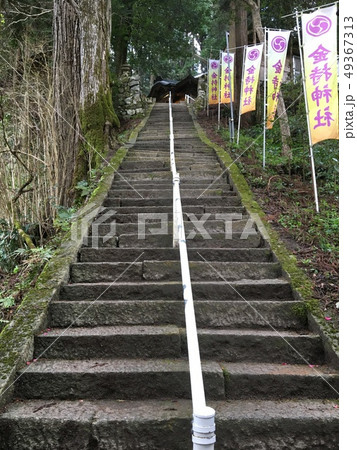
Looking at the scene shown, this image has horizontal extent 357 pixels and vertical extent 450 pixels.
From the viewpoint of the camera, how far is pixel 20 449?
2.35 meters

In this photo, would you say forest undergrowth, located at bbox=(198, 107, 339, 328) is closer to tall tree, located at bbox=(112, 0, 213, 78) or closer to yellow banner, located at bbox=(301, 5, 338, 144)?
yellow banner, located at bbox=(301, 5, 338, 144)

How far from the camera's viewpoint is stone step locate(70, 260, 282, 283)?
3.89 m

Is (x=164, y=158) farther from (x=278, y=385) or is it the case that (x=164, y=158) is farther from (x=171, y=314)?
(x=278, y=385)

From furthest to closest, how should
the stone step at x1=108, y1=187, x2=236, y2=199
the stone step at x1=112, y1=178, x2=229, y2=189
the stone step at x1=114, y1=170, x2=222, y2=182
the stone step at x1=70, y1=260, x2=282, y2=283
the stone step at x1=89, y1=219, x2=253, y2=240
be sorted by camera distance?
1. the stone step at x1=114, y1=170, x2=222, y2=182
2. the stone step at x1=112, y1=178, x2=229, y2=189
3. the stone step at x1=108, y1=187, x2=236, y2=199
4. the stone step at x1=89, y1=219, x2=253, y2=240
5. the stone step at x1=70, y1=260, x2=282, y2=283

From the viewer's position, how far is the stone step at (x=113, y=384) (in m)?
2.67

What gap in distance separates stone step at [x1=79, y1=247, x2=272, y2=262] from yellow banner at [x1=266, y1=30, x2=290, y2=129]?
3876mm

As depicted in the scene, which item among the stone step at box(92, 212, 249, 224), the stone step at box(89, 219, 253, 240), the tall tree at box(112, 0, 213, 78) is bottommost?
the stone step at box(89, 219, 253, 240)

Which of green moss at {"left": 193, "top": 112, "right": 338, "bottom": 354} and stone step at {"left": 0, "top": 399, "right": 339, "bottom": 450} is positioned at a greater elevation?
green moss at {"left": 193, "top": 112, "right": 338, "bottom": 354}

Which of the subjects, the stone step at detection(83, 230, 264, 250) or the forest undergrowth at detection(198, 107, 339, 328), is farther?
the stone step at detection(83, 230, 264, 250)

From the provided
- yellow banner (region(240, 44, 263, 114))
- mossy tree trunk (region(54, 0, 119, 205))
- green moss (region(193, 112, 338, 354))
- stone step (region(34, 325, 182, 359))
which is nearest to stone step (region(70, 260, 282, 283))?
green moss (region(193, 112, 338, 354))

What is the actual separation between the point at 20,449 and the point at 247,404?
4.71ft

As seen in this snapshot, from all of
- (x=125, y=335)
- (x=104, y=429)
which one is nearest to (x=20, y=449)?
(x=104, y=429)

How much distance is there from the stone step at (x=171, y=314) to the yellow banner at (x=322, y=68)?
281 centimetres

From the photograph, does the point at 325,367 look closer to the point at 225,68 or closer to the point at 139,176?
the point at 139,176
